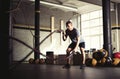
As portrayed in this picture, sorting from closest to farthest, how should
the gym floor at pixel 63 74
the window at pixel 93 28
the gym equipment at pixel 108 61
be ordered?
the gym floor at pixel 63 74, the gym equipment at pixel 108 61, the window at pixel 93 28

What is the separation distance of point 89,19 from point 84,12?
0.80 meters

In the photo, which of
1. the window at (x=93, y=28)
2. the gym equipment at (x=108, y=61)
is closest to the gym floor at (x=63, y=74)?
the gym equipment at (x=108, y=61)

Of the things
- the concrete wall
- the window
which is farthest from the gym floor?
the window

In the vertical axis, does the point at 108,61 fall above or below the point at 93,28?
below

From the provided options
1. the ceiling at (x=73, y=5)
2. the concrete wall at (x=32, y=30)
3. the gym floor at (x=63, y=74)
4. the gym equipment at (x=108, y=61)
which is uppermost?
the ceiling at (x=73, y=5)

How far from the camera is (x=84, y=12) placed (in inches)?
725

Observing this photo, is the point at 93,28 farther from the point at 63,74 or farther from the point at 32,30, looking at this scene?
the point at 63,74

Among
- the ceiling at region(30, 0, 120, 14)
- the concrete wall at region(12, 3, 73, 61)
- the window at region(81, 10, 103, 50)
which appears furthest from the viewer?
the window at region(81, 10, 103, 50)

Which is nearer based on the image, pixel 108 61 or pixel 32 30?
pixel 108 61

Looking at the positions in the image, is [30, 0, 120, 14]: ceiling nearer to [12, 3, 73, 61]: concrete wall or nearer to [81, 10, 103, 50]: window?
[81, 10, 103, 50]: window

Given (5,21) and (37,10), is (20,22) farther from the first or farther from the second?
(5,21)

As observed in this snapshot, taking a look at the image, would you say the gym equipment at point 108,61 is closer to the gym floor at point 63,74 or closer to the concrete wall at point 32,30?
the gym floor at point 63,74

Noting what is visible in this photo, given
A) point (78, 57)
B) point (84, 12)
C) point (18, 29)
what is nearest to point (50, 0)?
point (18, 29)

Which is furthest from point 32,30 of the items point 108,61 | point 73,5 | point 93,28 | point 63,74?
point 63,74
